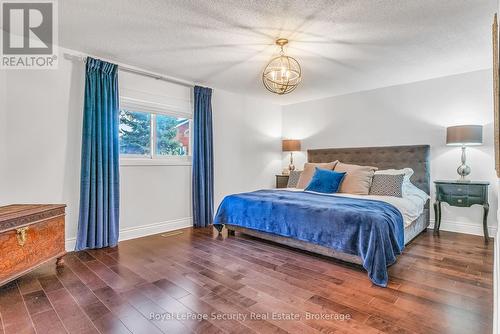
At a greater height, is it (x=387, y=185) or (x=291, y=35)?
(x=291, y=35)

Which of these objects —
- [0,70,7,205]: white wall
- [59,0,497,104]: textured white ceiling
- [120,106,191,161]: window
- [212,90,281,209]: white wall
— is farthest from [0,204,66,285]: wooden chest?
[212,90,281,209]: white wall

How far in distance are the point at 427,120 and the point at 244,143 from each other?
10.1ft

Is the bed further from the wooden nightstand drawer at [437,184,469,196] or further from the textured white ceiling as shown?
the textured white ceiling

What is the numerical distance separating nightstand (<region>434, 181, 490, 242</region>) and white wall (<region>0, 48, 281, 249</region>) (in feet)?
10.2

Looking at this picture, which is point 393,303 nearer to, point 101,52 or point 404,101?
point 404,101

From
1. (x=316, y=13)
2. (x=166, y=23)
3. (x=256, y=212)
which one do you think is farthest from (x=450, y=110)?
(x=166, y=23)

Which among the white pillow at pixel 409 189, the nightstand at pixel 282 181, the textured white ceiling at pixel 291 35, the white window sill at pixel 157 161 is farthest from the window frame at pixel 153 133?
the white pillow at pixel 409 189

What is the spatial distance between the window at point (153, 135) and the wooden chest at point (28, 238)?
4.49ft

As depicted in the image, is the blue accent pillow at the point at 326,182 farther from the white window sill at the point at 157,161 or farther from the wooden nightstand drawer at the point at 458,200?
the white window sill at the point at 157,161

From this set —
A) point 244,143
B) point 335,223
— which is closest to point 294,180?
Result: point 244,143

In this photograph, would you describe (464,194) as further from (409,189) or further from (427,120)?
(427,120)

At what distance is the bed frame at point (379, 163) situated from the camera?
3002mm

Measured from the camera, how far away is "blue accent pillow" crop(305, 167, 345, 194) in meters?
4.00

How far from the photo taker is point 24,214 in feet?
7.50
